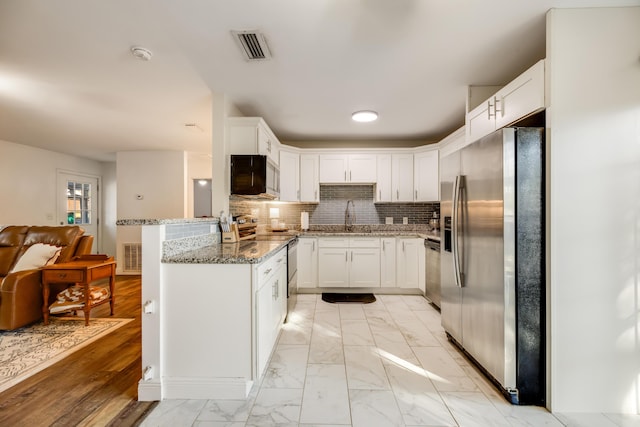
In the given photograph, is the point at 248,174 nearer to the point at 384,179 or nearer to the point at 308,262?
the point at 308,262

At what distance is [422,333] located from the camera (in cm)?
284

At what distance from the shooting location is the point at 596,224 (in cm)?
169

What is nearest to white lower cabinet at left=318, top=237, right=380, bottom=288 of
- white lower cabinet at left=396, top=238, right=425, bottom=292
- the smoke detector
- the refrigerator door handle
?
white lower cabinet at left=396, top=238, right=425, bottom=292

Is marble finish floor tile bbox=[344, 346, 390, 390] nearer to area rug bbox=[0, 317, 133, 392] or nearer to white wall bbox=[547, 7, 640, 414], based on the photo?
white wall bbox=[547, 7, 640, 414]

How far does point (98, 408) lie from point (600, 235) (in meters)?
3.17

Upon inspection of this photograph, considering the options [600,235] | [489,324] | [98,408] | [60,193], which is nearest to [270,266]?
[98,408]

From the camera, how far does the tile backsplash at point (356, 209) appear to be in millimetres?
4848

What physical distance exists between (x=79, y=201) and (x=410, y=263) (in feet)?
23.8

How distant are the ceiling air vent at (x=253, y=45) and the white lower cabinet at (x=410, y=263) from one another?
3.03m

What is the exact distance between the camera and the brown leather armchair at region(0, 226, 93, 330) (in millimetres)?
2750

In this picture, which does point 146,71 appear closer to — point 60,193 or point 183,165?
point 183,165

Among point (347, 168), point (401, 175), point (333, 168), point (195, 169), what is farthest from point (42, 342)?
point (401, 175)

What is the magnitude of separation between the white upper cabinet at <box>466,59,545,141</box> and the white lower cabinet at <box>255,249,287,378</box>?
6.95ft

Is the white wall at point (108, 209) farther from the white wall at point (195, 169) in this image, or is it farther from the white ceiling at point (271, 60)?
the white ceiling at point (271, 60)
